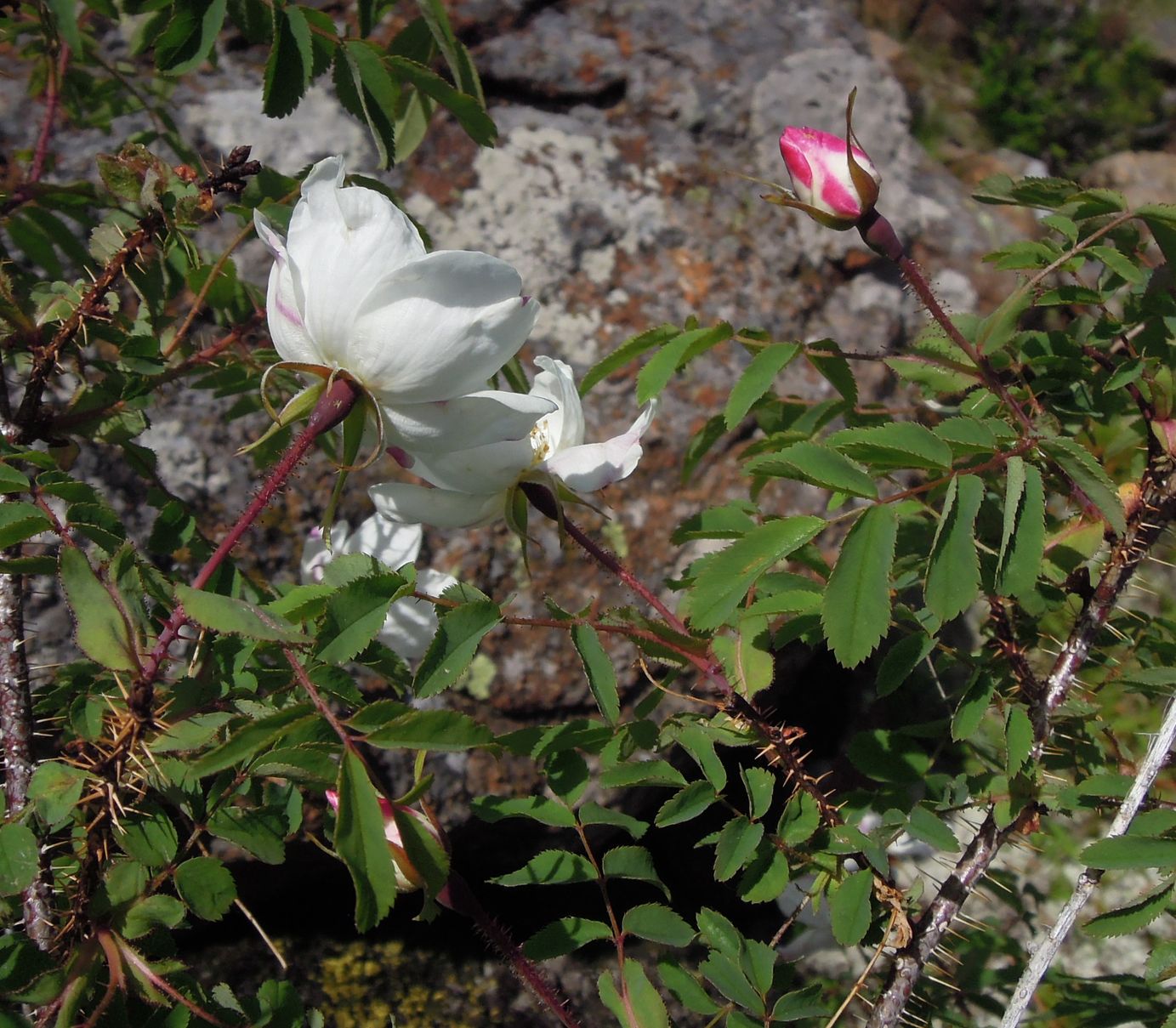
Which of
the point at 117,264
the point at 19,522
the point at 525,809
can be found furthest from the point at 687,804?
the point at 117,264

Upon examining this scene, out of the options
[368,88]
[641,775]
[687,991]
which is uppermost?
[368,88]

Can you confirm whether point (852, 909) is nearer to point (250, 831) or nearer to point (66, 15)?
point (250, 831)

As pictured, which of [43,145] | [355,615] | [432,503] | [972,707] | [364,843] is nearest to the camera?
[364,843]

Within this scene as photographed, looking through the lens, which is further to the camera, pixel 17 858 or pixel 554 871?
pixel 554 871

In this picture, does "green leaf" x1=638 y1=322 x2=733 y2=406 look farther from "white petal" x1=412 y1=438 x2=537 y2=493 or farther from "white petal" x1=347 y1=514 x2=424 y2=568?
"white petal" x1=347 y1=514 x2=424 y2=568

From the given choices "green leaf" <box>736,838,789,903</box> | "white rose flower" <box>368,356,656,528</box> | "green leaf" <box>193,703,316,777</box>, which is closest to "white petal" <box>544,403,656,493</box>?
"white rose flower" <box>368,356,656,528</box>

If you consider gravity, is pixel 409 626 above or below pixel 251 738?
below

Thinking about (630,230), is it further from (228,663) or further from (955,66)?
(955,66)

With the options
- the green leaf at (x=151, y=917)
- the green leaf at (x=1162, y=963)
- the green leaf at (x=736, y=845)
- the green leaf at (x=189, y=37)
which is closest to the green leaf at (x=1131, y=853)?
the green leaf at (x=1162, y=963)
